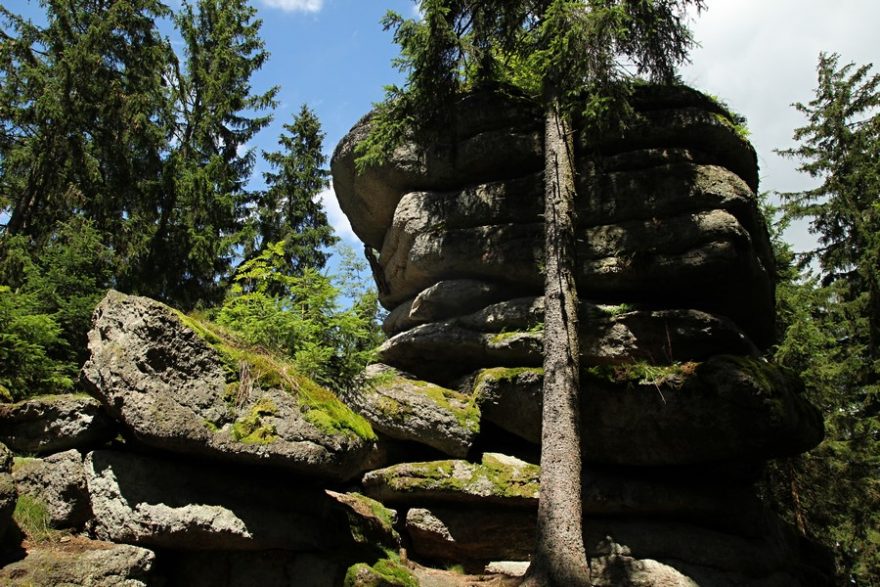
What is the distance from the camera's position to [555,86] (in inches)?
417

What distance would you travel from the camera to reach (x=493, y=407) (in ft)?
35.2

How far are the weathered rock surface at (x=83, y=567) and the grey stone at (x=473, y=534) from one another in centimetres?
487

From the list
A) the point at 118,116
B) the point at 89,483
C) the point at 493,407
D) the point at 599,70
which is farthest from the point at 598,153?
the point at 118,116

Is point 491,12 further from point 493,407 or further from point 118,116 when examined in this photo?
point 118,116

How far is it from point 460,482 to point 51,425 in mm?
6316

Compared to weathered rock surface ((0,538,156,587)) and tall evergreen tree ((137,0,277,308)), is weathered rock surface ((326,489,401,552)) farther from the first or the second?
tall evergreen tree ((137,0,277,308))

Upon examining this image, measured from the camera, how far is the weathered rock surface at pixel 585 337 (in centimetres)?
1059

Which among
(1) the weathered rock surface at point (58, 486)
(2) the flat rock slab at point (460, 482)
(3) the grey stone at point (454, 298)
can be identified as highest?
(3) the grey stone at point (454, 298)

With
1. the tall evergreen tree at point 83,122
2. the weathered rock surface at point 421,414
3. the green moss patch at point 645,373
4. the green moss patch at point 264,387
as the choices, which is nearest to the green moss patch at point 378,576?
the green moss patch at point 264,387

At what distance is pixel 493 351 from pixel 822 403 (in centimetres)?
1154

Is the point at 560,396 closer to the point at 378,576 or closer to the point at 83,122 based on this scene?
the point at 378,576

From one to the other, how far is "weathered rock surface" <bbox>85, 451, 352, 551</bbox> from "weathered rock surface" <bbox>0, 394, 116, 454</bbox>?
383mm

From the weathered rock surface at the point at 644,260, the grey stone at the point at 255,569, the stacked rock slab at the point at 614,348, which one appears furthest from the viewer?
the weathered rock surface at the point at 644,260

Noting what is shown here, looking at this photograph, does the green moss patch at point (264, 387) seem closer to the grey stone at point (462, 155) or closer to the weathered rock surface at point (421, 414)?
the weathered rock surface at point (421, 414)
